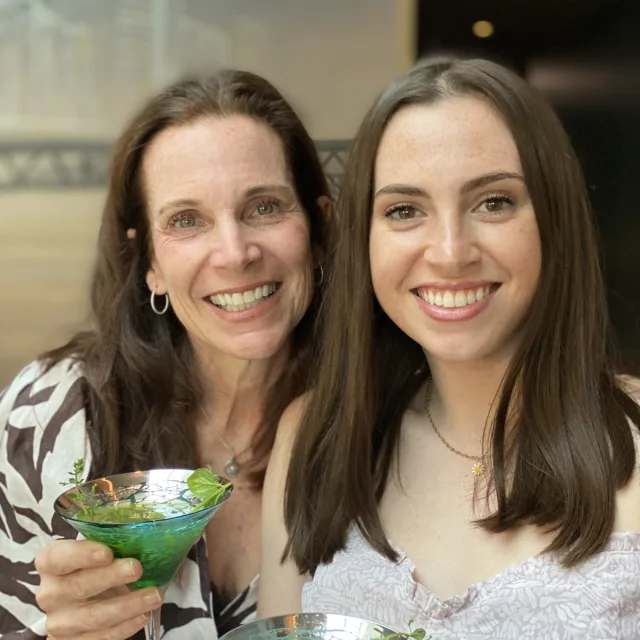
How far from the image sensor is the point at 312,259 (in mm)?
1587

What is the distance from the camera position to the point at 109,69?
224 centimetres

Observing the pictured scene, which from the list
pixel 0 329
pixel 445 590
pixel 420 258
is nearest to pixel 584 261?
pixel 420 258

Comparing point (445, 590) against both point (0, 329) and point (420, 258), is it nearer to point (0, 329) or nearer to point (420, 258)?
point (420, 258)

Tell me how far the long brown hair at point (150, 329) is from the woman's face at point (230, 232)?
5 cm

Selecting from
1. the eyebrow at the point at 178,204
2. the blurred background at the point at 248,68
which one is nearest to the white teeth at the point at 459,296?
the eyebrow at the point at 178,204

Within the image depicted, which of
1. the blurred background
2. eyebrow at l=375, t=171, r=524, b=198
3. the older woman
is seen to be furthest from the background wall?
eyebrow at l=375, t=171, r=524, b=198

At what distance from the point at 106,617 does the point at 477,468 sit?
65 cm

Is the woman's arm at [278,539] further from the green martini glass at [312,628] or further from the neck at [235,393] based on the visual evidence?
the green martini glass at [312,628]

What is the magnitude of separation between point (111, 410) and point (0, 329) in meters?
1.10

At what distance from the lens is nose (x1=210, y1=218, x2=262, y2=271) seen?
54.8 inches

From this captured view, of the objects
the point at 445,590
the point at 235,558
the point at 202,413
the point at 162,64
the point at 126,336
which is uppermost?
the point at 162,64

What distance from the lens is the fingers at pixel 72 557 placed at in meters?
1.00

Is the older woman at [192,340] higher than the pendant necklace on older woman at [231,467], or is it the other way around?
the older woman at [192,340]

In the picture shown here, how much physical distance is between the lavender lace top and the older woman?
18.4 inches
